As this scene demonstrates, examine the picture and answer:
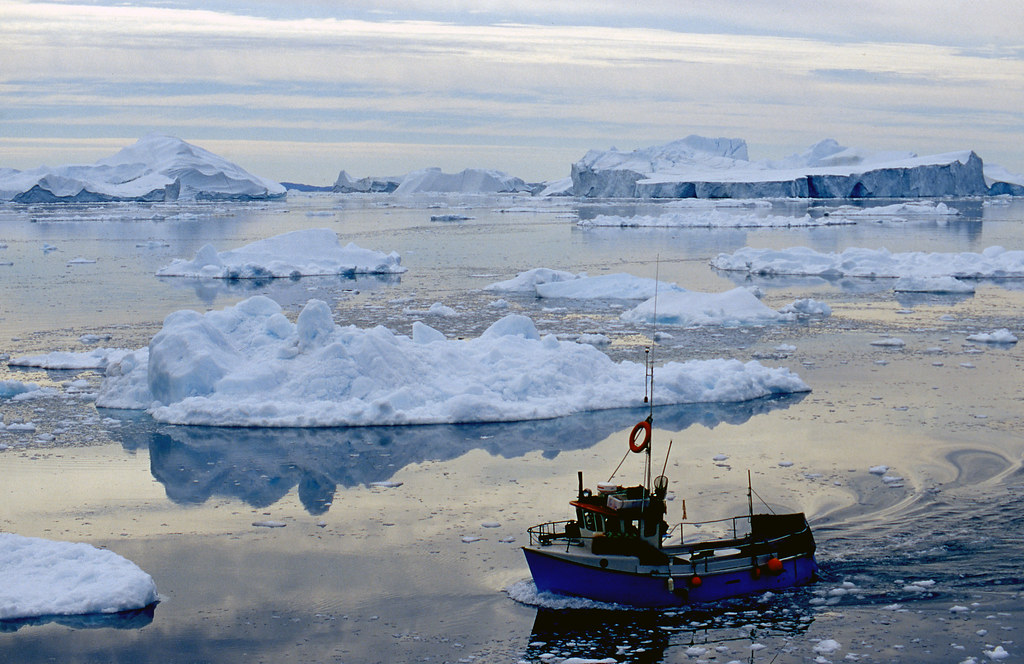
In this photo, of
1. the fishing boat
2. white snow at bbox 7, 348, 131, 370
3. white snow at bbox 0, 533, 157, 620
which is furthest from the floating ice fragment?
white snow at bbox 0, 533, 157, 620

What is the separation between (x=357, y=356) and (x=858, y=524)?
8115 millimetres

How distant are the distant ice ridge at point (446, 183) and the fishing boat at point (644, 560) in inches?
5225

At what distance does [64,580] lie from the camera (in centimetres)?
1000

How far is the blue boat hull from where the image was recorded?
9.82m

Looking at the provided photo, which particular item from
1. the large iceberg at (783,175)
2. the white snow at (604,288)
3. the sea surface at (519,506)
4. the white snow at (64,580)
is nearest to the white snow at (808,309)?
the sea surface at (519,506)

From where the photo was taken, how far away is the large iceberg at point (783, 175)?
3588 inches

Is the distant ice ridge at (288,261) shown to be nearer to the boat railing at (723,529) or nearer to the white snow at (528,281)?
the white snow at (528,281)

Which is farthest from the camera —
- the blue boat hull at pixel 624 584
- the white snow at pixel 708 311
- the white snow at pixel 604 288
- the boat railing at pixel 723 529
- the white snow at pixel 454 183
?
the white snow at pixel 454 183

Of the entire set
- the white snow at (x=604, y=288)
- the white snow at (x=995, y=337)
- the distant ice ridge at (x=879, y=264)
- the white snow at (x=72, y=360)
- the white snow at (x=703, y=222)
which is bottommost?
the white snow at (x=72, y=360)

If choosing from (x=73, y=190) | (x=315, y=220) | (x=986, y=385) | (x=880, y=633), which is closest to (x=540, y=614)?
(x=880, y=633)

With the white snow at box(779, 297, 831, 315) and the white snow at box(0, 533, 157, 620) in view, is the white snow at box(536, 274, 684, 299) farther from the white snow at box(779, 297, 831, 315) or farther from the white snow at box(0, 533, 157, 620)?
the white snow at box(0, 533, 157, 620)

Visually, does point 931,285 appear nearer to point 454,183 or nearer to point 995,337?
point 995,337

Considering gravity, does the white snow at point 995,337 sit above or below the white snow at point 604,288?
below

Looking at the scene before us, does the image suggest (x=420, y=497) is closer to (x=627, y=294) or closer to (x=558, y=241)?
(x=627, y=294)
